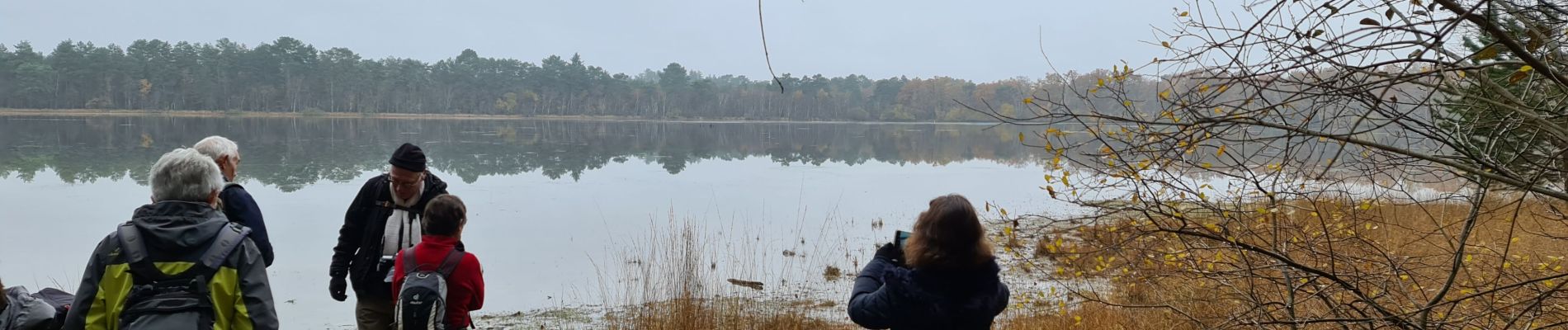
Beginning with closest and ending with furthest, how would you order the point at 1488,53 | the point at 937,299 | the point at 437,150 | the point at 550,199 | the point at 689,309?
the point at 1488,53 → the point at 937,299 → the point at 689,309 → the point at 550,199 → the point at 437,150

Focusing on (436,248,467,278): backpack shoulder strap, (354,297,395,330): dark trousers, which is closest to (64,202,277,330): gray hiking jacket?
(436,248,467,278): backpack shoulder strap

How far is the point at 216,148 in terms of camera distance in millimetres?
3066

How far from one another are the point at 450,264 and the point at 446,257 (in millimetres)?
28

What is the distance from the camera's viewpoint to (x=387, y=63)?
246 feet

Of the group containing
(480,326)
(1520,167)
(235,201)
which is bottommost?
(480,326)

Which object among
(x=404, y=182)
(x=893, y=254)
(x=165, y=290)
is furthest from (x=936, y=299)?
(x=404, y=182)

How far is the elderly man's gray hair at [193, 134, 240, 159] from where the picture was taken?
9.95 feet

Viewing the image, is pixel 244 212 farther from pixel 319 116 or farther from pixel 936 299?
pixel 319 116

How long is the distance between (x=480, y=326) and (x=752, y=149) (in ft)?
81.4

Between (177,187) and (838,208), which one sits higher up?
(177,187)

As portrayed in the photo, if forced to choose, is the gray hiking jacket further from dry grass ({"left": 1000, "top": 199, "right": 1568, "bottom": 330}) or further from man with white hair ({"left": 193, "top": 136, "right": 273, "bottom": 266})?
dry grass ({"left": 1000, "top": 199, "right": 1568, "bottom": 330})

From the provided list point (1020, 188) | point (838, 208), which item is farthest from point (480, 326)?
point (1020, 188)

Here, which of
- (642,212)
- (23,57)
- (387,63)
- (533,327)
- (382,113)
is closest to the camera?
(533,327)

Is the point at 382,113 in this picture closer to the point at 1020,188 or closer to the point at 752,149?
the point at 752,149
